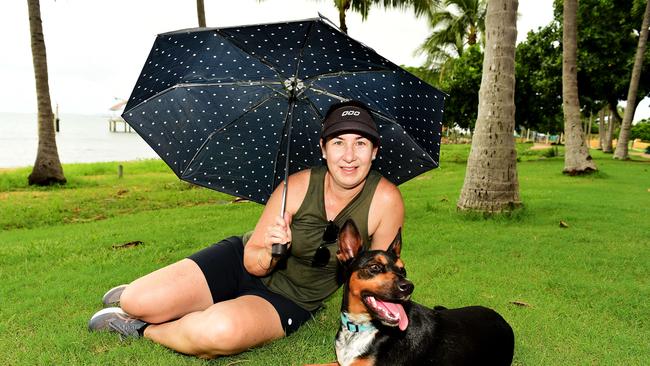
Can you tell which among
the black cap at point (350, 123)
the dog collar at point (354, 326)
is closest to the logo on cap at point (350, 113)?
the black cap at point (350, 123)

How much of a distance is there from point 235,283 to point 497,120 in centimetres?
605

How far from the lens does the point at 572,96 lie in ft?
51.7

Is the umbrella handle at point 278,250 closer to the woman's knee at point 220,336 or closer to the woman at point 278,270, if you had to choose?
the woman at point 278,270

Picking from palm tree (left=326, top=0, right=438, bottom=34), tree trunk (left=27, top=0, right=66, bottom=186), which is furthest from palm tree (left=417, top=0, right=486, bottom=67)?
tree trunk (left=27, top=0, right=66, bottom=186)

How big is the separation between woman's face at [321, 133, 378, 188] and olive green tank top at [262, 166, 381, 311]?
0.29 metres

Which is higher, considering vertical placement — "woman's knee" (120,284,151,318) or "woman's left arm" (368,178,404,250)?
"woman's left arm" (368,178,404,250)

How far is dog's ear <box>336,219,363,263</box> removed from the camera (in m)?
3.15

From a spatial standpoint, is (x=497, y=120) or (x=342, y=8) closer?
(x=497, y=120)

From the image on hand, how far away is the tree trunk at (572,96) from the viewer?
15.7 m

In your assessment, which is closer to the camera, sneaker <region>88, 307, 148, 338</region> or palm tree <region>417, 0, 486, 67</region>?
sneaker <region>88, 307, 148, 338</region>

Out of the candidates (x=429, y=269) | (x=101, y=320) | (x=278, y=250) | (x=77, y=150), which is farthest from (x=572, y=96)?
(x=77, y=150)

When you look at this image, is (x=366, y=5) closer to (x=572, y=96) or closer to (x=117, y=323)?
(x=572, y=96)

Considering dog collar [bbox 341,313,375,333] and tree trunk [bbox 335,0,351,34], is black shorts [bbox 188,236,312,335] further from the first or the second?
tree trunk [bbox 335,0,351,34]

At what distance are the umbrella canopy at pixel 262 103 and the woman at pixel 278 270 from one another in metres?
0.42
